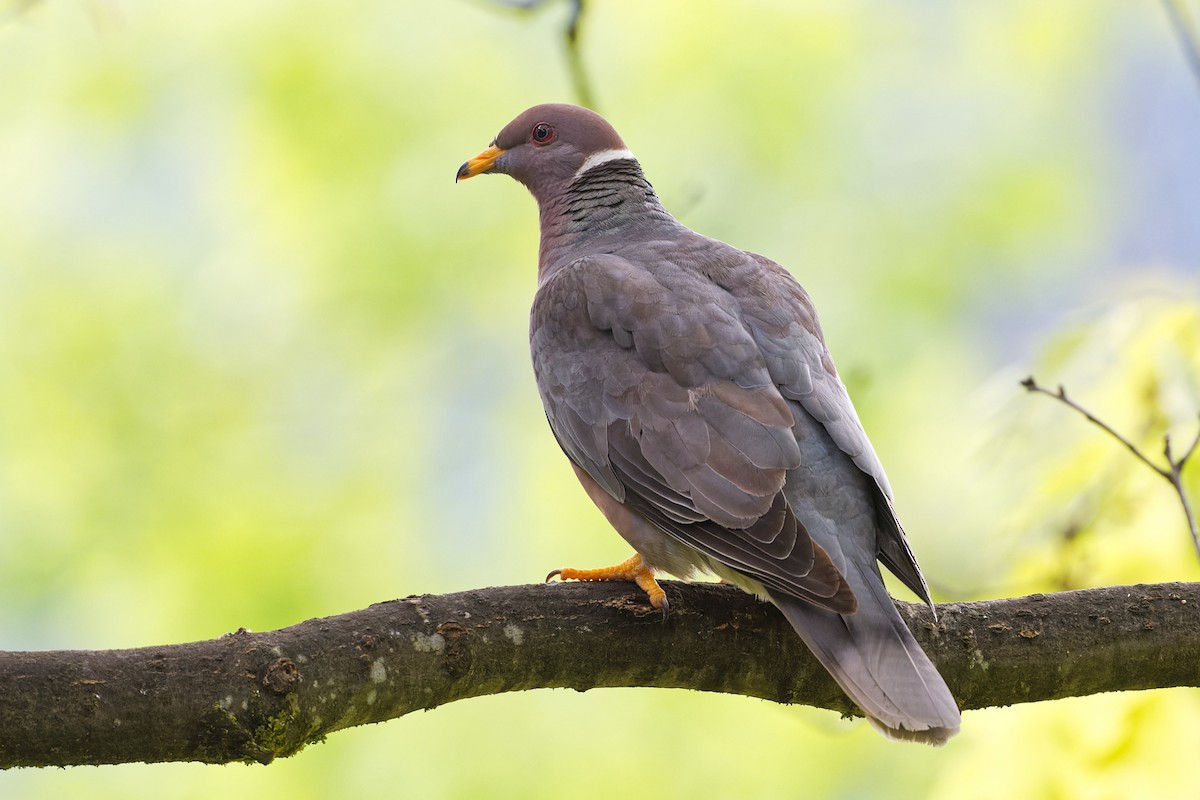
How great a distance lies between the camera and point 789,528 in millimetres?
2719

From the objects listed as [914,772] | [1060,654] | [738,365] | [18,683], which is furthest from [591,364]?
[914,772]

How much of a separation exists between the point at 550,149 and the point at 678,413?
1631 mm

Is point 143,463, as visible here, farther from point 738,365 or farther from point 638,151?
point 738,365

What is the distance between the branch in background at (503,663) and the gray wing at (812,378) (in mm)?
205

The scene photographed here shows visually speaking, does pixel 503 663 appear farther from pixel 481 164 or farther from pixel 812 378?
pixel 481 164

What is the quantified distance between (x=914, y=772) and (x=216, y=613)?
12.8ft

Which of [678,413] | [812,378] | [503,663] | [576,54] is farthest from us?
[576,54]

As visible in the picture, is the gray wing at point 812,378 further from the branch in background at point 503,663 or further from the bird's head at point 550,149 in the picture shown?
the bird's head at point 550,149

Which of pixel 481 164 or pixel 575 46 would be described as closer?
pixel 575 46

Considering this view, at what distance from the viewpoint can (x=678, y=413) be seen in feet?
10.0

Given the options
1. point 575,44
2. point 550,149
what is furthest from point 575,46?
point 550,149

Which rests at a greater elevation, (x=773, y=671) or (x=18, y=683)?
(x=18, y=683)

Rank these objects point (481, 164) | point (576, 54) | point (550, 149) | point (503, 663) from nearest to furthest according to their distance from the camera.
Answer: point (503, 663) < point (576, 54) < point (550, 149) < point (481, 164)

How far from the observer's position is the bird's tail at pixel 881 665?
8.09 feet
